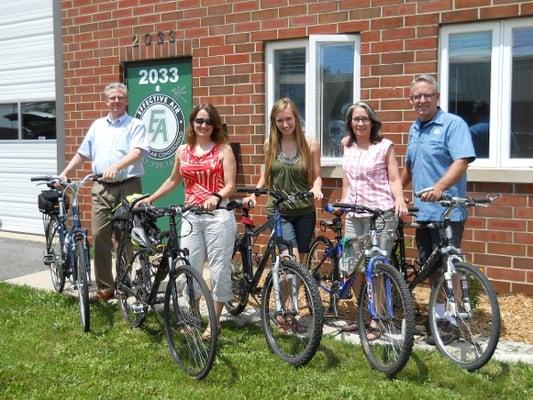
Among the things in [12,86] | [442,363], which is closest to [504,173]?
[442,363]

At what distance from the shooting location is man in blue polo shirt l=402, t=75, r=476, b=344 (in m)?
4.44

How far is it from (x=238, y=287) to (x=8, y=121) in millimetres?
6978

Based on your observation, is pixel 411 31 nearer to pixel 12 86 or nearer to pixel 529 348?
pixel 529 348

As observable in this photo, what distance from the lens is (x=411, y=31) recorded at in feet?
21.3

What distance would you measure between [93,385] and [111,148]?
2.41 metres

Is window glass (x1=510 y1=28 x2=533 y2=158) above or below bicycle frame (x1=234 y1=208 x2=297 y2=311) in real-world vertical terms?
above

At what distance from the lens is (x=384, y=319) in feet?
14.0

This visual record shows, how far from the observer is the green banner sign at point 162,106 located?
8172 millimetres

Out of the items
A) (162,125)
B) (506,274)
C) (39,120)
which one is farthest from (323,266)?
(39,120)

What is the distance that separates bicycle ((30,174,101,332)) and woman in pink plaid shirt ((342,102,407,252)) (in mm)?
2236

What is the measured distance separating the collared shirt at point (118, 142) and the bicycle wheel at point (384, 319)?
2.55 metres

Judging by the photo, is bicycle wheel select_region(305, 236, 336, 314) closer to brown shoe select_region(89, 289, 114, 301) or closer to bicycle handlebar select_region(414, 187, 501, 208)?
bicycle handlebar select_region(414, 187, 501, 208)

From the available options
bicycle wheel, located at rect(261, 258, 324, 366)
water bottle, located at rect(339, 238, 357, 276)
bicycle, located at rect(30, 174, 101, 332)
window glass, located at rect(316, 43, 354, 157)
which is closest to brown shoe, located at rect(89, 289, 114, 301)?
bicycle, located at rect(30, 174, 101, 332)

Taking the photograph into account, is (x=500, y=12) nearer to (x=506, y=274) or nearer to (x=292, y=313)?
(x=506, y=274)
